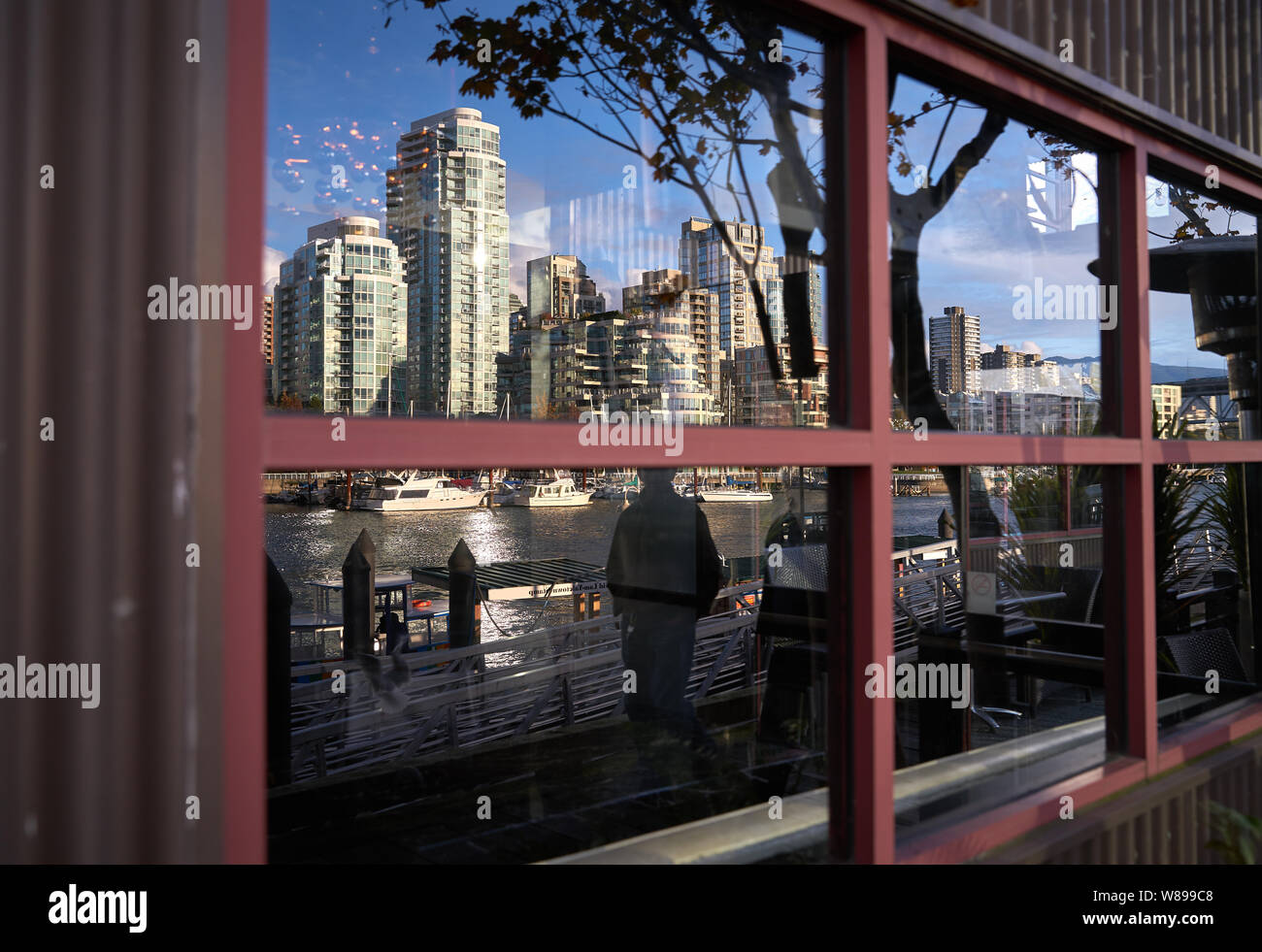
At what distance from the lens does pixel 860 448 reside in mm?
1549

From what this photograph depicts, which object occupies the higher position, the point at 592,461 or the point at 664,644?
the point at 592,461

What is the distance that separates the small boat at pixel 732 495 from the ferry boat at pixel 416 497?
13.2ft

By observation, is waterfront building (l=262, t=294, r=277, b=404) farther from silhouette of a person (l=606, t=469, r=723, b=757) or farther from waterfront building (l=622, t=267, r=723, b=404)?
silhouette of a person (l=606, t=469, r=723, b=757)

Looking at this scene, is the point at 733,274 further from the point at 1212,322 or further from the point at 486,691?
A: the point at 486,691

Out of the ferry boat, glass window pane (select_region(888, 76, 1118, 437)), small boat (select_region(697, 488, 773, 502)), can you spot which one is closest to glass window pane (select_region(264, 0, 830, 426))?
glass window pane (select_region(888, 76, 1118, 437))

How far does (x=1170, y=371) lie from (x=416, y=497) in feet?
22.3

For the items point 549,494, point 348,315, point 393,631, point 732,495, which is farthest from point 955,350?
point 393,631

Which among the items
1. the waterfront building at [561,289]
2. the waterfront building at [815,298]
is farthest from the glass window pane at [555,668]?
the waterfront building at [561,289]
